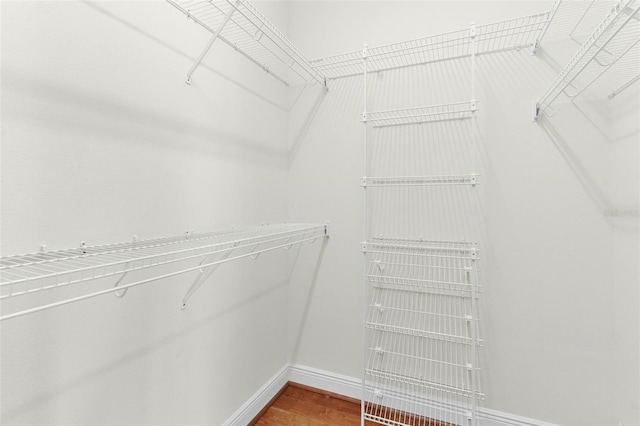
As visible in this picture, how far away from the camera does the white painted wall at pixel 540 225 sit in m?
1.32

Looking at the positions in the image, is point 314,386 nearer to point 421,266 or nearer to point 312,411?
point 312,411

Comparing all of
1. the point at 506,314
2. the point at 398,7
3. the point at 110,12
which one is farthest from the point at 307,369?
the point at 398,7

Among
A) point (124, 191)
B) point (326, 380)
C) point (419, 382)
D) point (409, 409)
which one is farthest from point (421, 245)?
point (124, 191)

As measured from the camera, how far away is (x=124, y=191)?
99 cm

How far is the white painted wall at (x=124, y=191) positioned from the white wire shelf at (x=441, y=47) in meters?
0.64

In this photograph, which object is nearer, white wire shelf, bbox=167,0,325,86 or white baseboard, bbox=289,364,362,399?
white wire shelf, bbox=167,0,325,86

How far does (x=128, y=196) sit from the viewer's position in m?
1.00

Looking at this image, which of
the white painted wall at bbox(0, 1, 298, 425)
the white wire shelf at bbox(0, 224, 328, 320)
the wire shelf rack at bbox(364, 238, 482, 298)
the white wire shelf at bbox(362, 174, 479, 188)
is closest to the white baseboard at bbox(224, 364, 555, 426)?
the white painted wall at bbox(0, 1, 298, 425)

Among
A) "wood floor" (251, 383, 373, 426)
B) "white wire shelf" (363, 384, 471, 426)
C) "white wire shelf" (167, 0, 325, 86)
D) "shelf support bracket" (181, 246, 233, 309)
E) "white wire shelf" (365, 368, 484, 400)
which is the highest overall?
"white wire shelf" (167, 0, 325, 86)

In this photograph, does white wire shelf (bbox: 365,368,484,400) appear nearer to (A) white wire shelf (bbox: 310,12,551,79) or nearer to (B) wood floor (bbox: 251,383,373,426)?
(B) wood floor (bbox: 251,383,373,426)

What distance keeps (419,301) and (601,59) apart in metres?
1.48

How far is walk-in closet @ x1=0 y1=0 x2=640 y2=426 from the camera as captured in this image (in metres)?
0.82

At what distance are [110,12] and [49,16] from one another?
19cm

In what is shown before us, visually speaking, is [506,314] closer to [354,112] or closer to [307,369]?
[307,369]
